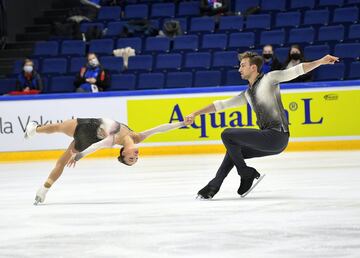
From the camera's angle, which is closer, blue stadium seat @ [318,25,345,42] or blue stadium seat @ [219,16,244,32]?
blue stadium seat @ [318,25,345,42]

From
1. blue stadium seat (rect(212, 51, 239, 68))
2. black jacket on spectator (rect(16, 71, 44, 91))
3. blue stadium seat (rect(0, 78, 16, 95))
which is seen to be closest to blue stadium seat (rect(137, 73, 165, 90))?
blue stadium seat (rect(212, 51, 239, 68))

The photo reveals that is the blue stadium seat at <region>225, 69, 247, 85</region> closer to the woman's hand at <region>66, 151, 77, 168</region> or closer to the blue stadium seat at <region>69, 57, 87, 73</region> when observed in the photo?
the blue stadium seat at <region>69, 57, 87, 73</region>

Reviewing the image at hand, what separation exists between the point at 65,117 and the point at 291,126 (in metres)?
3.87

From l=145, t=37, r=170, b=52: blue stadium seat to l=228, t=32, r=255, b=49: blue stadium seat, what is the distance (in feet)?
4.39

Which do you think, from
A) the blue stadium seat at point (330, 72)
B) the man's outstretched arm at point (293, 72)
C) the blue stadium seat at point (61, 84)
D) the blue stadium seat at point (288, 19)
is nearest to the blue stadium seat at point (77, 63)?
the blue stadium seat at point (61, 84)

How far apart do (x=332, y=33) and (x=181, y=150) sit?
13.1 ft

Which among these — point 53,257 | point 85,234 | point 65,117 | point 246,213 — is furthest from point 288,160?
point 53,257

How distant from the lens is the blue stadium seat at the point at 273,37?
51.0 ft

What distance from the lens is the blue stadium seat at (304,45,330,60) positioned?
14.6 metres

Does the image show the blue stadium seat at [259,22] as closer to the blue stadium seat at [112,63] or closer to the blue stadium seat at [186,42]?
the blue stadium seat at [186,42]

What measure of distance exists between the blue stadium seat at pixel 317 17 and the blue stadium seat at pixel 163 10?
10.6 feet

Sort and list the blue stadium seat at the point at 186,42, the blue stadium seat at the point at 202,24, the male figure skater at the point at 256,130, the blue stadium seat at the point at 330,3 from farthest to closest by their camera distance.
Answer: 1. the blue stadium seat at the point at 202,24
2. the blue stadium seat at the point at 330,3
3. the blue stadium seat at the point at 186,42
4. the male figure skater at the point at 256,130

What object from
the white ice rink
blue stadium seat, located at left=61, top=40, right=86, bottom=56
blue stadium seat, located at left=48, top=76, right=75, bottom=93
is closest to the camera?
the white ice rink

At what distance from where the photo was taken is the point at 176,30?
649 inches
